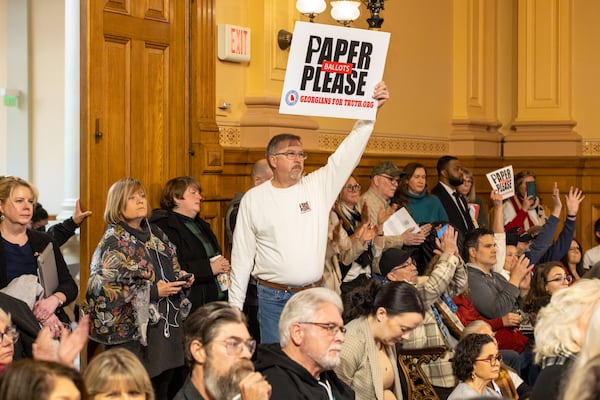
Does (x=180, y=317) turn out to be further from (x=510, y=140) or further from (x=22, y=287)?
(x=510, y=140)

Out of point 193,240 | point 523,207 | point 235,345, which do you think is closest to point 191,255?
point 193,240

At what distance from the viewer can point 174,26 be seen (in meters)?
6.91

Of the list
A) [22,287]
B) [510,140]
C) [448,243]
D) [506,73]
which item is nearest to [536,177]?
[510,140]

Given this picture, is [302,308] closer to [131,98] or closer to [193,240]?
[193,240]

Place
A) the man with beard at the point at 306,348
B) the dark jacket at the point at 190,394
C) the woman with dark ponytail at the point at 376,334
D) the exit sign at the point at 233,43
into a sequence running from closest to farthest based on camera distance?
the dark jacket at the point at 190,394 < the man with beard at the point at 306,348 < the woman with dark ponytail at the point at 376,334 < the exit sign at the point at 233,43

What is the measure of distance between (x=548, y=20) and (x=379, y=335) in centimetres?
671

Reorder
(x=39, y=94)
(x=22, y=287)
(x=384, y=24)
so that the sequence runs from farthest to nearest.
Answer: (x=39, y=94) → (x=384, y=24) → (x=22, y=287)

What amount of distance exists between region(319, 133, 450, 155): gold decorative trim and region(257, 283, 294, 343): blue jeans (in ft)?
8.53

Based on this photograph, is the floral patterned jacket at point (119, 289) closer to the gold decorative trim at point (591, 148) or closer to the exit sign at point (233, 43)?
the exit sign at point (233, 43)

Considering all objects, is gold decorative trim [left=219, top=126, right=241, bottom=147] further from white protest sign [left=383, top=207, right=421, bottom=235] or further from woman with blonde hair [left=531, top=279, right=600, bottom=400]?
woman with blonde hair [left=531, top=279, right=600, bottom=400]

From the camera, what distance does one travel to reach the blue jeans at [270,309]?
18.7 ft

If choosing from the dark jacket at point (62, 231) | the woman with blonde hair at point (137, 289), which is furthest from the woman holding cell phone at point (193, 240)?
the dark jacket at point (62, 231)

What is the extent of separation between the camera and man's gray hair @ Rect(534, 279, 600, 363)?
13.0 feet

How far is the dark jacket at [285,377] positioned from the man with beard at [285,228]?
1562 millimetres
